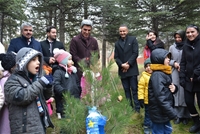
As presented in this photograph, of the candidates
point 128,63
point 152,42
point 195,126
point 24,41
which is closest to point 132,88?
point 128,63

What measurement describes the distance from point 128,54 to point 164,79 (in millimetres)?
1890

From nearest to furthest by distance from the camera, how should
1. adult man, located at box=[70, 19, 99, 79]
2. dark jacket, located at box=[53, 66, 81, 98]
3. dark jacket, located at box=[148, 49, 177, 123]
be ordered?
dark jacket, located at box=[148, 49, 177, 123], dark jacket, located at box=[53, 66, 81, 98], adult man, located at box=[70, 19, 99, 79]

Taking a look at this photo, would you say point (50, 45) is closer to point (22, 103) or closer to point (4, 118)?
point (4, 118)

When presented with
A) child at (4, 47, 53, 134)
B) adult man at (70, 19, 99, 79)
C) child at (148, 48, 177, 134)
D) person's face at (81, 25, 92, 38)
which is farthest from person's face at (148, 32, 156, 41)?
child at (4, 47, 53, 134)

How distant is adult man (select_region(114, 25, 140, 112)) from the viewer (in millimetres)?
4922

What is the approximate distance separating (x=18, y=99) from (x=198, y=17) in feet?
28.9

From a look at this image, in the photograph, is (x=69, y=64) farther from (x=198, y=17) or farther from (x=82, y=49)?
(x=198, y=17)

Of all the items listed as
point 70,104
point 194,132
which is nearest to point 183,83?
point 194,132

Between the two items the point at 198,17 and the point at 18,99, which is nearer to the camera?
the point at 18,99

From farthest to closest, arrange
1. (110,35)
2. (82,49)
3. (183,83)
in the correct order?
(110,35) → (82,49) → (183,83)

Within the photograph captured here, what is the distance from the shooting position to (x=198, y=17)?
29.6 ft

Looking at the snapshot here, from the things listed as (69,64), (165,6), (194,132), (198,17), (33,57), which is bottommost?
(194,132)

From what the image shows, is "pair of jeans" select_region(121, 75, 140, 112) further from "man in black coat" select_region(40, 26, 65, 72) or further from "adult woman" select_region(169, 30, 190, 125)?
"man in black coat" select_region(40, 26, 65, 72)

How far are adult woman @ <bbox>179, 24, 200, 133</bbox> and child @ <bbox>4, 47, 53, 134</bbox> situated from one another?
2871 mm
